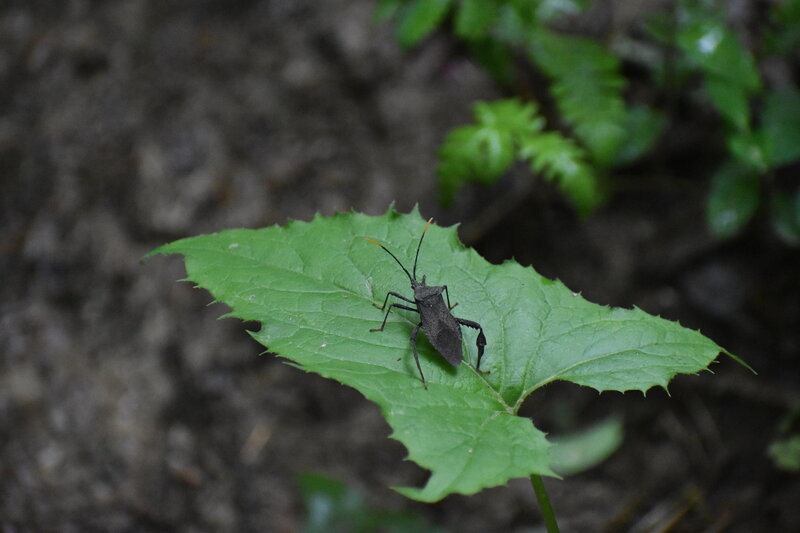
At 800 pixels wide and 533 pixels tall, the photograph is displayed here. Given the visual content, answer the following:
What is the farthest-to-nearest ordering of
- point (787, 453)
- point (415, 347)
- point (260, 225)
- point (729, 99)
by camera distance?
1. point (260, 225)
2. point (729, 99)
3. point (787, 453)
4. point (415, 347)

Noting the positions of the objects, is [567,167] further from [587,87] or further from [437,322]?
[437,322]

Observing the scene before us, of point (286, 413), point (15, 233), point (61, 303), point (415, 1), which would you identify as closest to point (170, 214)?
point (61, 303)

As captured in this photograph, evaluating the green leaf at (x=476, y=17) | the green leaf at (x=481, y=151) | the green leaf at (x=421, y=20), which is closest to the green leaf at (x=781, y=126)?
the green leaf at (x=481, y=151)

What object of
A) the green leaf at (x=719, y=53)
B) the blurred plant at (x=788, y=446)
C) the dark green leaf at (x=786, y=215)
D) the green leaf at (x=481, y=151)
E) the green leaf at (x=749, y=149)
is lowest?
the blurred plant at (x=788, y=446)

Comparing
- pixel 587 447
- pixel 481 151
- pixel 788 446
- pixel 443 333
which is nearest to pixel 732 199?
pixel 788 446

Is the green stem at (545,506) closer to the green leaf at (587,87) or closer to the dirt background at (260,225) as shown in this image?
the dirt background at (260,225)

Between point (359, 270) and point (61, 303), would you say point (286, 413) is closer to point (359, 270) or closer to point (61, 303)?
point (61, 303)
